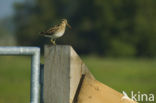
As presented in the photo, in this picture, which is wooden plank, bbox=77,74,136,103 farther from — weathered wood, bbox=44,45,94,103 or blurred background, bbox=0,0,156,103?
blurred background, bbox=0,0,156,103

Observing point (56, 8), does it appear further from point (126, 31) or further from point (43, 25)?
point (126, 31)

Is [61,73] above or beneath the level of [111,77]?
beneath

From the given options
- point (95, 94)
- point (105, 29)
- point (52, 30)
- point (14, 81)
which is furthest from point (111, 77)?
point (105, 29)

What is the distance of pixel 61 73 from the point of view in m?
3.61

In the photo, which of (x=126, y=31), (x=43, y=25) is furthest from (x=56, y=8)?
(x=126, y=31)

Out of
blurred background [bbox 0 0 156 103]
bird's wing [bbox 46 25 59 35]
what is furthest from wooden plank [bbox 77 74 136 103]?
blurred background [bbox 0 0 156 103]

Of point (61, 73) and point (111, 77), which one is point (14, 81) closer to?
point (111, 77)

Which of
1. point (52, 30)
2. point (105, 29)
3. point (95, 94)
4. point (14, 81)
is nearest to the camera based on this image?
point (95, 94)

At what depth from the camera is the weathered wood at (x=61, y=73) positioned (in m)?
3.59

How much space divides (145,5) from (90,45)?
309 inches

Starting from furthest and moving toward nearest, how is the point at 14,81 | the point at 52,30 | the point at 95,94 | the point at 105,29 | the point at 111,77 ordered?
the point at 105,29, the point at 111,77, the point at 14,81, the point at 52,30, the point at 95,94

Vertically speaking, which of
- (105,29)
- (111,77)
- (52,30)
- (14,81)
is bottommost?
(52,30)

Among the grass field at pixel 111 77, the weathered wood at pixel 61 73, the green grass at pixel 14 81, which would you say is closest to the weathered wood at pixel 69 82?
the weathered wood at pixel 61 73

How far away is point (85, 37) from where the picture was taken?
2736 inches
